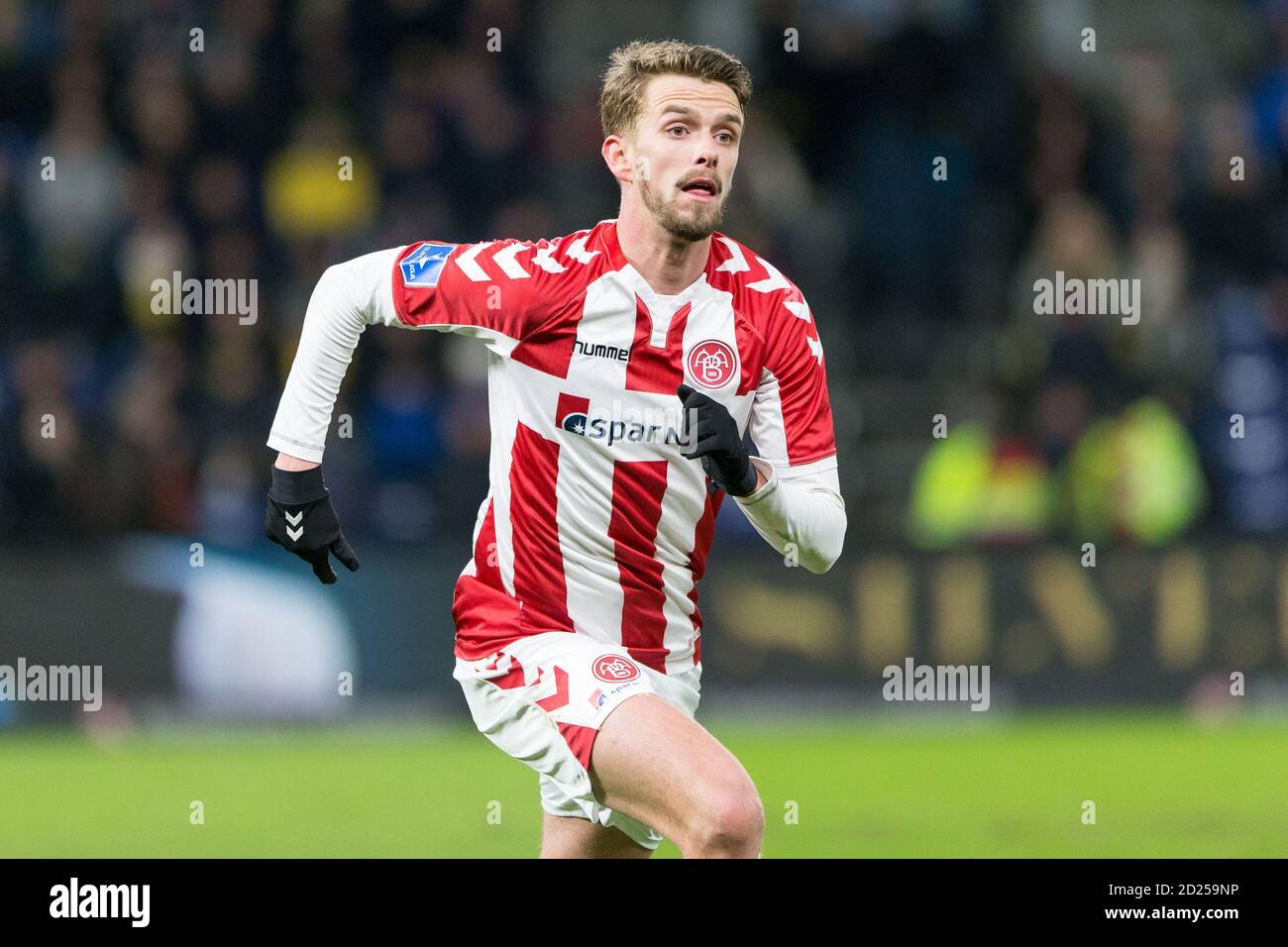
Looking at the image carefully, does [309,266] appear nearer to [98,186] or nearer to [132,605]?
[98,186]

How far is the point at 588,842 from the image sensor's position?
616 centimetres

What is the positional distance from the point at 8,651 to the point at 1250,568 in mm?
7165

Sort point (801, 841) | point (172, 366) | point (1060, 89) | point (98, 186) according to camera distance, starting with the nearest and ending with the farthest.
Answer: point (801, 841) < point (172, 366) < point (98, 186) < point (1060, 89)

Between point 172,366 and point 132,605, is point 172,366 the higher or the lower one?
the higher one

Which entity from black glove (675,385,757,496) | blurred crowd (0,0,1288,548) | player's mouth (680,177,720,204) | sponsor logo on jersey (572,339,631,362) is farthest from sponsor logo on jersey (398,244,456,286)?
blurred crowd (0,0,1288,548)

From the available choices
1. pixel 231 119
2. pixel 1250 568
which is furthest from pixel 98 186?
pixel 1250 568

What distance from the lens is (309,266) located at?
1368 cm

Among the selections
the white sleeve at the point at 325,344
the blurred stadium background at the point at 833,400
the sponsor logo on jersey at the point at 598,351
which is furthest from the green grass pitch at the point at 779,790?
the sponsor logo on jersey at the point at 598,351

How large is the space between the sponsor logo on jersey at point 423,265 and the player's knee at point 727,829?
5.75 ft

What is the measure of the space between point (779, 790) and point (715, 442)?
5121mm

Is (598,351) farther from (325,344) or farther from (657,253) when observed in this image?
(325,344)

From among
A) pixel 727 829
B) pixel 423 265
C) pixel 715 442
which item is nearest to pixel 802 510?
pixel 715 442

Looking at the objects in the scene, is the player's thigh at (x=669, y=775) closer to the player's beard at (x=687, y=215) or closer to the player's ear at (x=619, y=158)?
the player's beard at (x=687, y=215)

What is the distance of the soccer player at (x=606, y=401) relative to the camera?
595cm
